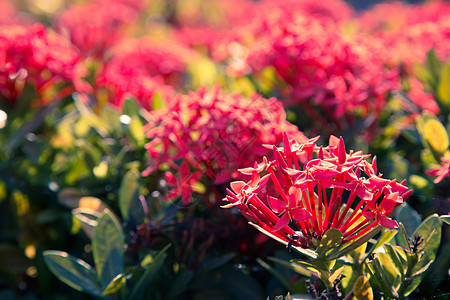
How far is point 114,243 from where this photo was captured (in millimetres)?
1190

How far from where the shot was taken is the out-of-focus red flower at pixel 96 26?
8.66 feet

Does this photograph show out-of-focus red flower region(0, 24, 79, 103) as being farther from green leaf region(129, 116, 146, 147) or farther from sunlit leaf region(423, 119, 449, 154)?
sunlit leaf region(423, 119, 449, 154)

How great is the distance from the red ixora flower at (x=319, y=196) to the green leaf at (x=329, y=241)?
0.11ft

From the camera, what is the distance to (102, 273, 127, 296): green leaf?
3.51 feet

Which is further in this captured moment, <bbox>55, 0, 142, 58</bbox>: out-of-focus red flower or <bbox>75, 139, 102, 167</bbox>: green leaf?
<bbox>55, 0, 142, 58</bbox>: out-of-focus red flower

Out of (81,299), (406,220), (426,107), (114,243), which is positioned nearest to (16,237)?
(81,299)

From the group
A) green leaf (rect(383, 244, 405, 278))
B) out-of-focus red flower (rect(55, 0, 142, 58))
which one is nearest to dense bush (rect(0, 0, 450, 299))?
green leaf (rect(383, 244, 405, 278))

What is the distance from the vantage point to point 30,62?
1698 mm

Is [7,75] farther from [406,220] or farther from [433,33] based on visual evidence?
[433,33]

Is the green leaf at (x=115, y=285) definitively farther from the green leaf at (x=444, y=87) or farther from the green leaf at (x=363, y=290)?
the green leaf at (x=444, y=87)

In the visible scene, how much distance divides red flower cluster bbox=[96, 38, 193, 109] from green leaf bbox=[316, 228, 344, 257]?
117 centimetres

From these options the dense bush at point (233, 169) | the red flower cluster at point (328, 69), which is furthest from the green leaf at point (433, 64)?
the red flower cluster at point (328, 69)

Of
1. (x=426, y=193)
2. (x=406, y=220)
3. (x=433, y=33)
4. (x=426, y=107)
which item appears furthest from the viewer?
(x=433, y=33)

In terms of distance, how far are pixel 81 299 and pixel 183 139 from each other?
2.32 ft
